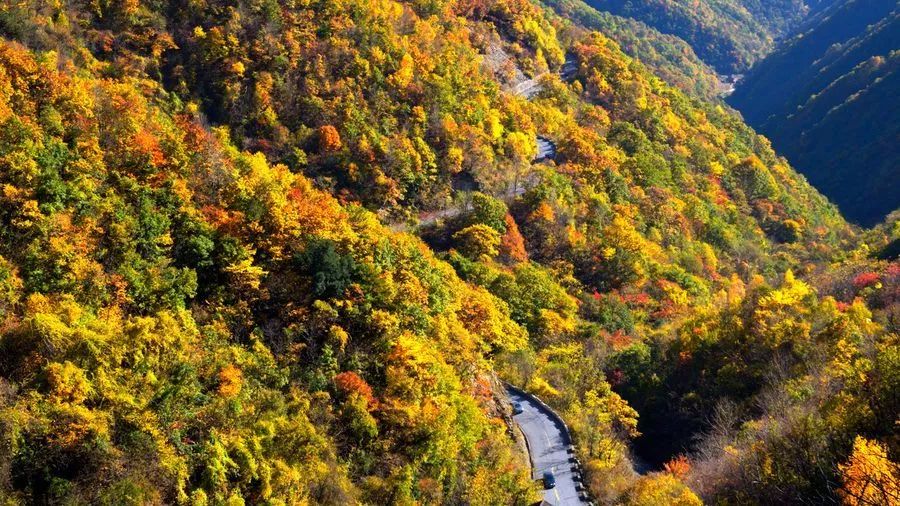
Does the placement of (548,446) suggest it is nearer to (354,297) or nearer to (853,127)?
(354,297)

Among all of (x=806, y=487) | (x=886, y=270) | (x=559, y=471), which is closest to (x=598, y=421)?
(x=559, y=471)

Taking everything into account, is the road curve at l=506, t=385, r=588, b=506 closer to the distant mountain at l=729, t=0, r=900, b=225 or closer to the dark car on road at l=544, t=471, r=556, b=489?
the dark car on road at l=544, t=471, r=556, b=489

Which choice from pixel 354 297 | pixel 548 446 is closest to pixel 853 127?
pixel 548 446

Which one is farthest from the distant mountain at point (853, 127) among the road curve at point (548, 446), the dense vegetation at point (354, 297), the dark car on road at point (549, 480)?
the dark car on road at point (549, 480)

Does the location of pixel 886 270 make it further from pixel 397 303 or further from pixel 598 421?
pixel 397 303

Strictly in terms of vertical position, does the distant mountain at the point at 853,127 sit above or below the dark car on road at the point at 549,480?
above

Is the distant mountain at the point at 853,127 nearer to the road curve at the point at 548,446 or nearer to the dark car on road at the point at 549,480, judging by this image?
the road curve at the point at 548,446
